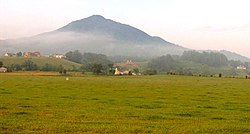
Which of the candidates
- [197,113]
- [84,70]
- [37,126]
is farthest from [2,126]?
[84,70]

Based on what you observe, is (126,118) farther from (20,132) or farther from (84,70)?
(84,70)

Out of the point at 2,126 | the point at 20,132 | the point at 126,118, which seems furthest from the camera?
the point at 126,118

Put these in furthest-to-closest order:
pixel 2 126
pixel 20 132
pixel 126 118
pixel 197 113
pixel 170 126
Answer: pixel 197 113
pixel 126 118
pixel 170 126
pixel 2 126
pixel 20 132

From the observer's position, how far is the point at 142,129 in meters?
17.9

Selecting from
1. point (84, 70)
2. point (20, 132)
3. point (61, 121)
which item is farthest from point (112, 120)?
point (84, 70)

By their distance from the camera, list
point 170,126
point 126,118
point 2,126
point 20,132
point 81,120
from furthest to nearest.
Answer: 1. point 126,118
2. point 81,120
3. point 170,126
4. point 2,126
5. point 20,132

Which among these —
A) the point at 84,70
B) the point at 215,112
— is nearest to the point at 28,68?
the point at 84,70

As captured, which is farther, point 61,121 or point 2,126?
point 61,121

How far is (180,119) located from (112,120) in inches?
166

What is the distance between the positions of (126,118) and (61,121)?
13.3 ft

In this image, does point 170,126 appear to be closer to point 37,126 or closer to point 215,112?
point 37,126

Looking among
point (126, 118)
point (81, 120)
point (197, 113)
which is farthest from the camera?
point (197, 113)

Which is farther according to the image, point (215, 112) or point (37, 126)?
point (215, 112)

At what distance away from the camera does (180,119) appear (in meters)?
22.7
